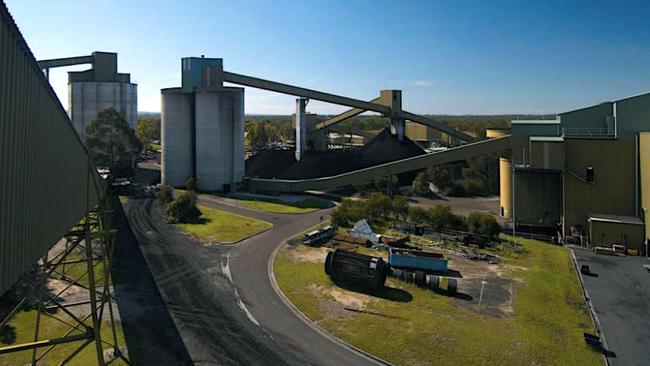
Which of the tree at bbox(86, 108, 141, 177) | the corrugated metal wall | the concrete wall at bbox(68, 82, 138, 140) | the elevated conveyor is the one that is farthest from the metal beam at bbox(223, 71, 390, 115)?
the corrugated metal wall

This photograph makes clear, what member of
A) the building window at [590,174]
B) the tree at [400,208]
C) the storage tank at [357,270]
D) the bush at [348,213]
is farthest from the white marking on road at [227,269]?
the building window at [590,174]

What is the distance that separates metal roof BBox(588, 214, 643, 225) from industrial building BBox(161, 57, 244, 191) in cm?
4370

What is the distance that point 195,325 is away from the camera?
71.4 feet

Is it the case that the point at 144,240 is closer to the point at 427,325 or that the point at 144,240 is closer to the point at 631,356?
the point at 427,325

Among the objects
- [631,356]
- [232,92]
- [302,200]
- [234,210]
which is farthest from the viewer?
[232,92]

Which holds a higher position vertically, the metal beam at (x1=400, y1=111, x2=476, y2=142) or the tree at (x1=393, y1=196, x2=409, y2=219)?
the metal beam at (x1=400, y1=111, x2=476, y2=142)

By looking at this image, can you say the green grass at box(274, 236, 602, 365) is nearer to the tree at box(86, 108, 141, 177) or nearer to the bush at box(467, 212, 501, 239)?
the bush at box(467, 212, 501, 239)

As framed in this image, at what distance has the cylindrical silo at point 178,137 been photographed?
63.9 m

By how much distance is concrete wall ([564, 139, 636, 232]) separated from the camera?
121 feet

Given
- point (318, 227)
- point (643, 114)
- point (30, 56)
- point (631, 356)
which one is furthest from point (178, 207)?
point (643, 114)

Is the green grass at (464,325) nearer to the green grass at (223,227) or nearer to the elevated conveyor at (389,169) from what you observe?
the green grass at (223,227)

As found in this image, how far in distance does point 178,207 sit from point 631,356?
38.7 meters

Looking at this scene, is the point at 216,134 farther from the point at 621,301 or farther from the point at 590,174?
the point at 621,301

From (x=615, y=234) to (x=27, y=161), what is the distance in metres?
38.5
